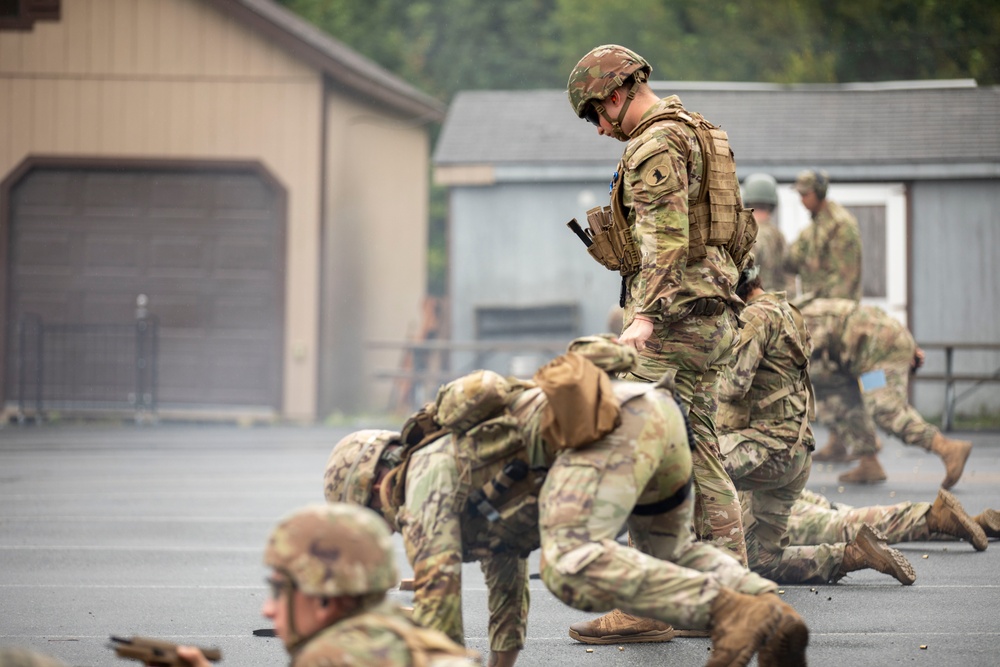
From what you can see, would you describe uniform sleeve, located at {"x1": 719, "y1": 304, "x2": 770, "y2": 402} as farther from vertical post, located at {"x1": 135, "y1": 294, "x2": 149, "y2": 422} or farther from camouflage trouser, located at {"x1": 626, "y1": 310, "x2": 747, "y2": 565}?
vertical post, located at {"x1": 135, "y1": 294, "x2": 149, "y2": 422}

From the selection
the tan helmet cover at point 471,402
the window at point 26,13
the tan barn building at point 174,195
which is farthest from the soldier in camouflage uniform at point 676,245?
the window at point 26,13

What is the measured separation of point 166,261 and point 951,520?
47.8ft

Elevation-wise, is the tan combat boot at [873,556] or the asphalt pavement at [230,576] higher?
the tan combat boot at [873,556]

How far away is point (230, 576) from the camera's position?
308 inches

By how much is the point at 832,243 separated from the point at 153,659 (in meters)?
9.28

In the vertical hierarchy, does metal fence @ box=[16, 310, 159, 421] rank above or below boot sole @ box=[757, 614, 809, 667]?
above

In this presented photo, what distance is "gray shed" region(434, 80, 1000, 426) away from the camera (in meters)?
18.3

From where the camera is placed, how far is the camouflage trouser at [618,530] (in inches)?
168

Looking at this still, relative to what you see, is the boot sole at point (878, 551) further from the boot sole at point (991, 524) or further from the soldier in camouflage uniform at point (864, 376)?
the soldier in camouflage uniform at point (864, 376)

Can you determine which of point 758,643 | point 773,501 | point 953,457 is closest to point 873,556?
point 773,501

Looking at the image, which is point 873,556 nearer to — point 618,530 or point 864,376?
point 618,530

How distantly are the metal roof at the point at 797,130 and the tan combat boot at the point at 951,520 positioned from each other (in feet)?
36.7

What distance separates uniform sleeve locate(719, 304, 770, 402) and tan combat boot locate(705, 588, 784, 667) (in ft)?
9.18

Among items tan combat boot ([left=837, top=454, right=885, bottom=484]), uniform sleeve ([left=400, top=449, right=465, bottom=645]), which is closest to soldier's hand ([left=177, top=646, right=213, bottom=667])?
uniform sleeve ([left=400, top=449, right=465, bottom=645])
